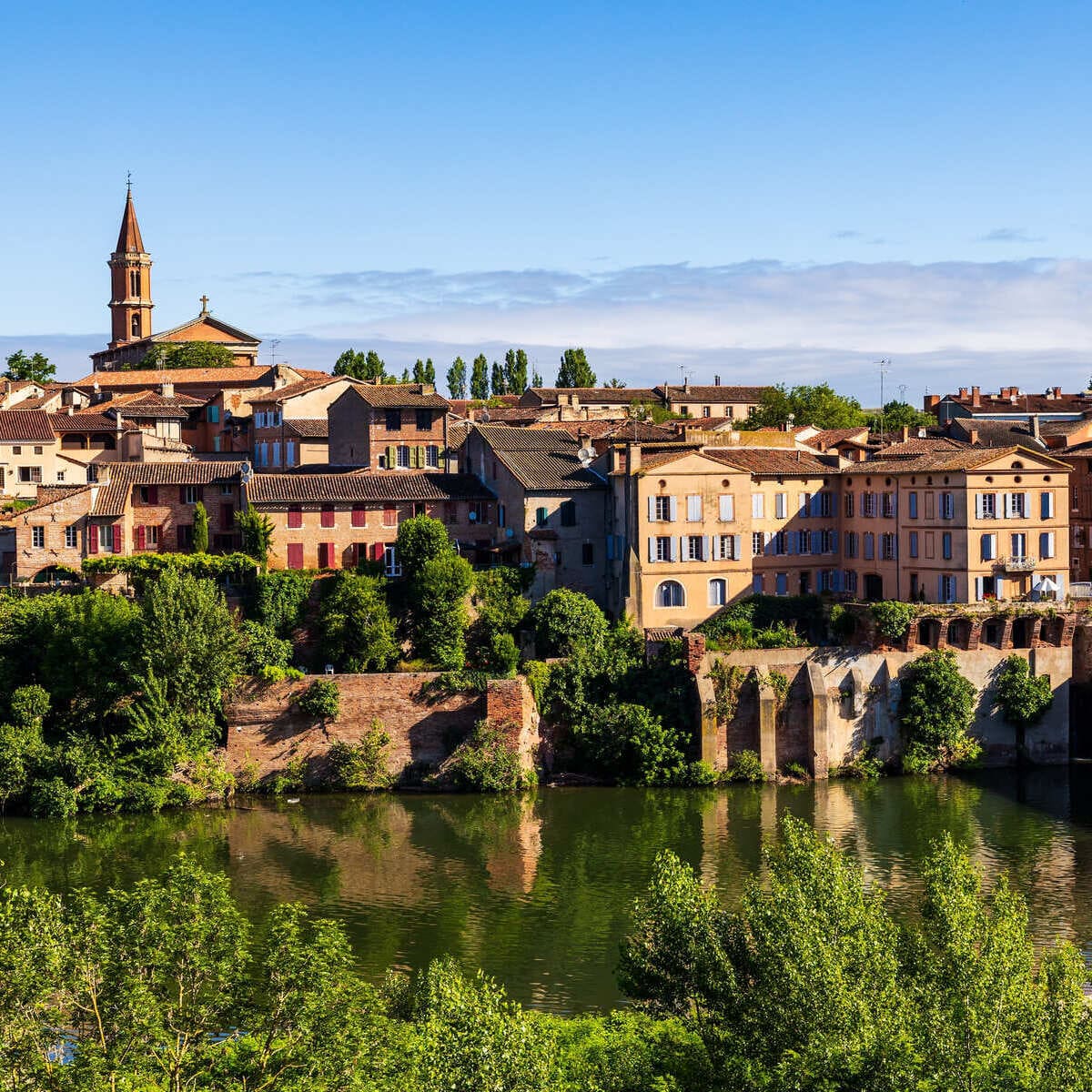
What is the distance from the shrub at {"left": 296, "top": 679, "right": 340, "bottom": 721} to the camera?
5800 centimetres

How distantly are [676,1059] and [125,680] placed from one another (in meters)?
33.9

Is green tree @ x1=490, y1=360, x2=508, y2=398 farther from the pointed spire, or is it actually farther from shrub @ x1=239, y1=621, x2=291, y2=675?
shrub @ x1=239, y1=621, x2=291, y2=675

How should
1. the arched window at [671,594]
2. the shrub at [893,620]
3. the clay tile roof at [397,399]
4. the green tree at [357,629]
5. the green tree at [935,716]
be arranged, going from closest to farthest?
the green tree at [935,716], the green tree at [357,629], the shrub at [893,620], the arched window at [671,594], the clay tile roof at [397,399]

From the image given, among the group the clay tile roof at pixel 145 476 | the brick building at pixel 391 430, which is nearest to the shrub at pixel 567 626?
the clay tile roof at pixel 145 476

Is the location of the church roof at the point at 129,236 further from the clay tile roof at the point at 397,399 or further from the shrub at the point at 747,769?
the shrub at the point at 747,769

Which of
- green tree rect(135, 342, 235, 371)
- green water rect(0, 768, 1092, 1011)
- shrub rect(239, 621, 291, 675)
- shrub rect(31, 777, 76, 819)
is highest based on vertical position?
green tree rect(135, 342, 235, 371)

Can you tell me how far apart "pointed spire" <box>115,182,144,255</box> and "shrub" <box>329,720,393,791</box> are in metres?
87.2

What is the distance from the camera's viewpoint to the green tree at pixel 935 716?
6038 cm

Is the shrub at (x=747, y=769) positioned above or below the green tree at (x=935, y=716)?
below

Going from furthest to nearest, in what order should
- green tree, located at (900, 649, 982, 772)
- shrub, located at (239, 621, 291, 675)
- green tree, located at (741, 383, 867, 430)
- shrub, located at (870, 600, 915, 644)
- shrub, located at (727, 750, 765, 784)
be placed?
1. green tree, located at (741, 383, 867, 430)
2. shrub, located at (870, 600, 915, 644)
3. green tree, located at (900, 649, 982, 772)
4. shrub, located at (239, 621, 291, 675)
5. shrub, located at (727, 750, 765, 784)

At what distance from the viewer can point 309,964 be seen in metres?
26.7

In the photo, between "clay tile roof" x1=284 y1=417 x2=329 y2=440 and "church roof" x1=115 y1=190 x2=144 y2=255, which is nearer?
"clay tile roof" x1=284 y1=417 x2=329 y2=440

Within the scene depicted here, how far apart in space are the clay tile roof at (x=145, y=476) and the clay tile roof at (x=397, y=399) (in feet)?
27.8

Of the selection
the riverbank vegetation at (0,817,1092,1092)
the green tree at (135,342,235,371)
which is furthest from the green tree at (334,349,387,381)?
the riverbank vegetation at (0,817,1092,1092)
